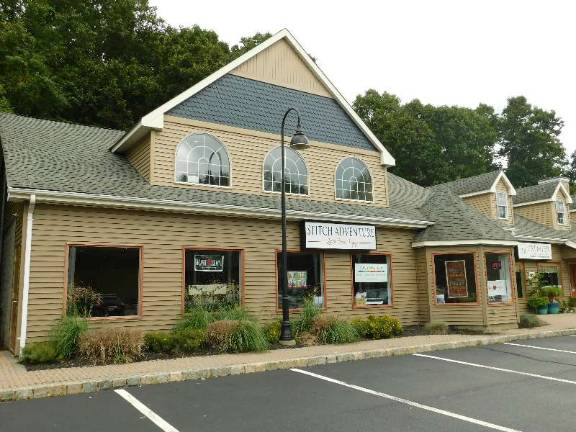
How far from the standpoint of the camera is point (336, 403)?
7.32 m

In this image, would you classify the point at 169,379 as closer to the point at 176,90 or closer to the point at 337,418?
the point at 337,418

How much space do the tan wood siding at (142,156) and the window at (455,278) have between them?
1001 cm

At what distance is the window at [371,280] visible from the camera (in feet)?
52.3

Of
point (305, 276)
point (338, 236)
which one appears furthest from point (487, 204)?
point (305, 276)

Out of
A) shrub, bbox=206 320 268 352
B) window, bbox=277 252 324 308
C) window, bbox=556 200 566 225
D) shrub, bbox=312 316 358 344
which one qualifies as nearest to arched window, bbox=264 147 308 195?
window, bbox=277 252 324 308

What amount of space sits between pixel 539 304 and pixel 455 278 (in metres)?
7.81

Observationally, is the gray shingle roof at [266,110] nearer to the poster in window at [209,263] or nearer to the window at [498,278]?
the poster in window at [209,263]

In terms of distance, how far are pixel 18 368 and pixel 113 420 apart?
4.18m

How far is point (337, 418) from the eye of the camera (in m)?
6.54

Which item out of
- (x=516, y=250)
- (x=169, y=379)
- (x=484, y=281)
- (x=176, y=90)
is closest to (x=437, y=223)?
(x=484, y=281)

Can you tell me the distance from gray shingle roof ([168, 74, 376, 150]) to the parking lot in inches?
326

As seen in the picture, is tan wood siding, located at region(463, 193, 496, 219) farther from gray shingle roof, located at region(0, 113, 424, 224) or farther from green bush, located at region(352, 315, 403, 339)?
green bush, located at region(352, 315, 403, 339)

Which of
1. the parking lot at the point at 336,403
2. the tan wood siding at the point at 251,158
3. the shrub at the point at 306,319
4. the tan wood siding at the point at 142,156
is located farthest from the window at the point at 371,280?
the tan wood siding at the point at 142,156

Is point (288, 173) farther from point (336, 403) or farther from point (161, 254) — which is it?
point (336, 403)
